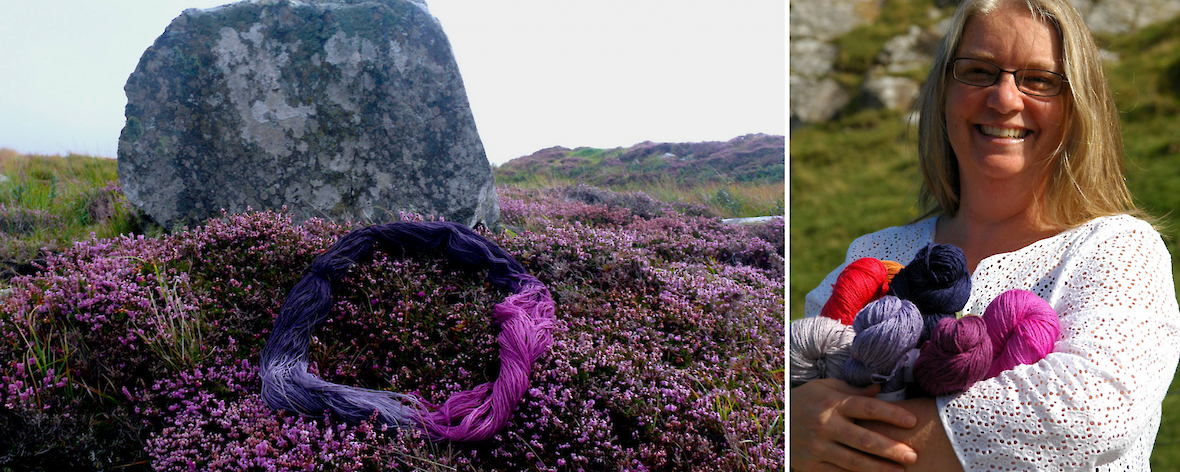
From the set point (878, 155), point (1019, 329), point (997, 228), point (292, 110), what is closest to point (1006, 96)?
point (997, 228)

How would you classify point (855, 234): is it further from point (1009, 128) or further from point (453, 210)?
point (1009, 128)

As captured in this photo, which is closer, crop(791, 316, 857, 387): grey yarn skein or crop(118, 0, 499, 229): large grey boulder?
crop(791, 316, 857, 387): grey yarn skein

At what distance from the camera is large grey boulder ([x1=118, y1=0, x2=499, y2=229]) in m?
2.94

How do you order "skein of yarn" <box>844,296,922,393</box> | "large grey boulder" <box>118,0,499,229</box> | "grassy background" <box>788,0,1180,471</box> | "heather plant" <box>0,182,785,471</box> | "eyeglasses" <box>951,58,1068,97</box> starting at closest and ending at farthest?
"skein of yarn" <box>844,296,922,393</box>
"eyeglasses" <box>951,58,1068,97</box>
"heather plant" <box>0,182,785,471</box>
"large grey boulder" <box>118,0,499,229</box>
"grassy background" <box>788,0,1180,471</box>

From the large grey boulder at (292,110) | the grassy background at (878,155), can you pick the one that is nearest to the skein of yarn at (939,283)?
the large grey boulder at (292,110)

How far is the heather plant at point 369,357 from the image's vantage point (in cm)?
215

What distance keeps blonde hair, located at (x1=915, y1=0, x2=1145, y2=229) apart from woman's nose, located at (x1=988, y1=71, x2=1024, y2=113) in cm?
10

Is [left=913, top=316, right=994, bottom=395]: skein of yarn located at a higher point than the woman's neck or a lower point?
lower

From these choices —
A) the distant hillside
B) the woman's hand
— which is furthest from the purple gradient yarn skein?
the woman's hand

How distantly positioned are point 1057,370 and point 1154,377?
0.24 m

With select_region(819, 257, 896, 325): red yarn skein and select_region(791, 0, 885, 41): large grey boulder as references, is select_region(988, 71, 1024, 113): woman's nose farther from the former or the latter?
select_region(791, 0, 885, 41): large grey boulder

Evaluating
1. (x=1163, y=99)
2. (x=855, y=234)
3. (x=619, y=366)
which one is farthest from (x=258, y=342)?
(x=1163, y=99)

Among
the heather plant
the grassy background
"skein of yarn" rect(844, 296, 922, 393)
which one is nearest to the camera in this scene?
"skein of yarn" rect(844, 296, 922, 393)

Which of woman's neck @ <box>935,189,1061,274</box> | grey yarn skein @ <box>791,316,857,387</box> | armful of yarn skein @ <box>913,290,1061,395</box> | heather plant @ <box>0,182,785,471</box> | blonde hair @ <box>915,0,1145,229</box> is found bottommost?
heather plant @ <box>0,182,785,471</box>
